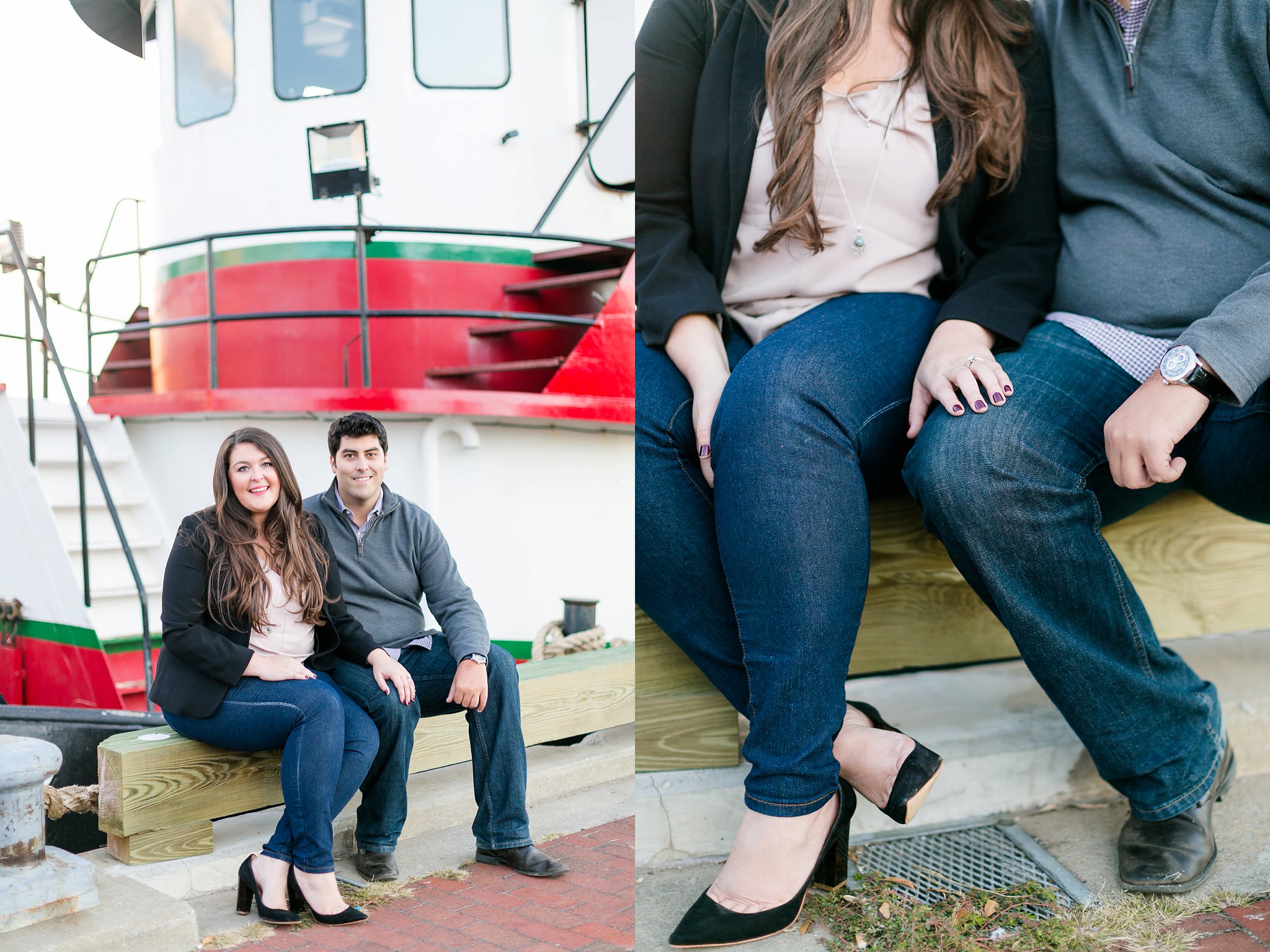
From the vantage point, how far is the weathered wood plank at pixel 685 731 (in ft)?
5.56

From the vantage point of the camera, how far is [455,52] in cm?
122

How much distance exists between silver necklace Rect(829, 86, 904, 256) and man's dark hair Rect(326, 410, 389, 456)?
79 centimetres

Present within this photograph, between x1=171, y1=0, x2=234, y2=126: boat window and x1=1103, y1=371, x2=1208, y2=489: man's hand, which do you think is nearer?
x1=171, y1=0, x2=234, y2=126: boat window

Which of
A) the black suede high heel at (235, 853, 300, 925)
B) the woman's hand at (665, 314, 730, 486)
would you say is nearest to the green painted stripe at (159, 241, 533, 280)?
the woman's hand at (665, 314, 730, 486)

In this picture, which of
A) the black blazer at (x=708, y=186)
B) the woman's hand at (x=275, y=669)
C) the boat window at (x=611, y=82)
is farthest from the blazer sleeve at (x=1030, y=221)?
the woman's hand at (x=275, y=669)

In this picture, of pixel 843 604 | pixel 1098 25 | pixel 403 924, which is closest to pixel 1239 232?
pixel 1098 25

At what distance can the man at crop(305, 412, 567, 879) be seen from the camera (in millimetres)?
1131

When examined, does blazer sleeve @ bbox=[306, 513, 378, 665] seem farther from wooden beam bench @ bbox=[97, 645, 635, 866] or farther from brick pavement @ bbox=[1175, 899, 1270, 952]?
brick pavement @ bbox=[1175, 899, 1270, 952]

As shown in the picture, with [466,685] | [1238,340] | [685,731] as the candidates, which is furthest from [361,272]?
[1238,340]

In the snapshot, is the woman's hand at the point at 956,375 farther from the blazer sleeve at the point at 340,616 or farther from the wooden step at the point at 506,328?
the blazer sleeve at the point at 340,616

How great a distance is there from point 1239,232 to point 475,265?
119 centimetres

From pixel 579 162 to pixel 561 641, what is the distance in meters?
0.59

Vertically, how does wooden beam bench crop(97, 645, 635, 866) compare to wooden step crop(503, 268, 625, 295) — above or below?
below

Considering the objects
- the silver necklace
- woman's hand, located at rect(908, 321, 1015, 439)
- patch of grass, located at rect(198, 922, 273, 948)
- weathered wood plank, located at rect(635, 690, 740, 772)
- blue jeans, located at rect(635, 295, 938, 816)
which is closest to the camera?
patch of grass, located at rect(198, 922, 273, 948)
